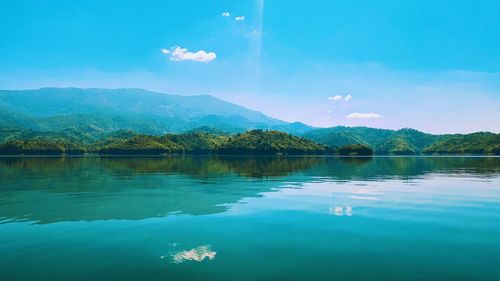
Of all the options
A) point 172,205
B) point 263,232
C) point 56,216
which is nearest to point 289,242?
point 263,232

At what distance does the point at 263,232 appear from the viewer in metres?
23.6

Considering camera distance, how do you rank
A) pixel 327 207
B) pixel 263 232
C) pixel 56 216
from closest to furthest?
pixel 263 232, pixel 56 216, pixel 327 207

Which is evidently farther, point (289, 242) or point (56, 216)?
point (56, 216)

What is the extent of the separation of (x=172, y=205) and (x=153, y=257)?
17.4 metres

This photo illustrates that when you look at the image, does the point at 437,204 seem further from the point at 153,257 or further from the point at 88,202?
the point at 88,202

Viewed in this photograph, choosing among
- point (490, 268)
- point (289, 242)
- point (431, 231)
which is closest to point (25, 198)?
point (289, 242)

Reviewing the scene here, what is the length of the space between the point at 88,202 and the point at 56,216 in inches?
291

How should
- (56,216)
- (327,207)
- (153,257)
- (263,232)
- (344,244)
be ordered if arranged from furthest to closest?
1. (327,207)
2. (56,216)
3. (263,232)
4. (344,244)
5. (153,257)

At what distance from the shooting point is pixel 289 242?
21094mm

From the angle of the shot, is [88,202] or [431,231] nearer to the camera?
[431,231]

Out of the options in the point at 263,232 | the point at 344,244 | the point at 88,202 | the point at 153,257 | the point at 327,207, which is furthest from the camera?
the point at 88,202

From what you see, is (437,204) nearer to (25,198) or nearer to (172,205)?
(172,205)

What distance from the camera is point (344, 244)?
20641 millimetres

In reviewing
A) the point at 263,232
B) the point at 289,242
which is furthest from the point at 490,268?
the point at 263,232
